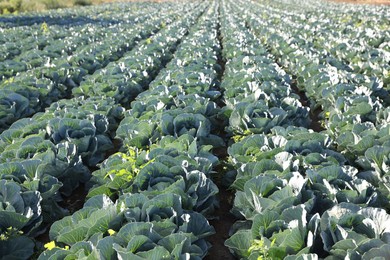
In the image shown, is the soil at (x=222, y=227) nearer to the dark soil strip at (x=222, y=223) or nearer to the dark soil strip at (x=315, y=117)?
the dark soil strip at (x=222, y=223)

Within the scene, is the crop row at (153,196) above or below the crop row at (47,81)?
above

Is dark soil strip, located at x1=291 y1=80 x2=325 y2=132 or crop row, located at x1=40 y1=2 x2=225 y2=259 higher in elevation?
crop row, located at x1=40 y1=2 x2=225 y2=259

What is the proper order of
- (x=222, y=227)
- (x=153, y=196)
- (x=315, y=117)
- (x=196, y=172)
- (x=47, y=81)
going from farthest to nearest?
1. (x=47, y=81)
2. (x=315, y=117)
3. (x=222, y=227)
4. (x=196, y=172)
5. (x=153, y=196)

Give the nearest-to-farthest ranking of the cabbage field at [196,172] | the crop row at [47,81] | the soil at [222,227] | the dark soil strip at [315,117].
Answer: the cabbage field at [196,172], the soil at [222,227], the crop row at [47,81], the dark soil strip at [315,117]

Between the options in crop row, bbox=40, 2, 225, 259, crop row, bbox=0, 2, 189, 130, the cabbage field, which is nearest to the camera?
crop row, bbox=40, 2, 225, 259

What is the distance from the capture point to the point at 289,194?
11.0ft

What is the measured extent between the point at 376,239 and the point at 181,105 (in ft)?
13.2

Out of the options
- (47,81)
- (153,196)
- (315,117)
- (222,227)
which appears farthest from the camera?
(47,81)

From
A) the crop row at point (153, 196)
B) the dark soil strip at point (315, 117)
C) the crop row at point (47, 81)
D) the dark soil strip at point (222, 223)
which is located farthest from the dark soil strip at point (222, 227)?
the crop row at point (47, 81)

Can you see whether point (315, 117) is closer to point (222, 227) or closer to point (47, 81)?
point (222, 227)

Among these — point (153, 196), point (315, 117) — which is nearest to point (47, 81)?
point (315, 117)

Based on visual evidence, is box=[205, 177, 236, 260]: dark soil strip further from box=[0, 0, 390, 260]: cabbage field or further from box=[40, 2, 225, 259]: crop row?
box=[40, 2, 225, 259]: crop row

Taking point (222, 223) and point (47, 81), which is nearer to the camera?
point (222, 223)

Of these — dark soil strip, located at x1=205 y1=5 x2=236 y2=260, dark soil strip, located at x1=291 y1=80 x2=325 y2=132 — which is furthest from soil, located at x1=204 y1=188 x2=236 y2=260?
dark soil strip, located at x1=291 y1=80 x2=325 y2=132
